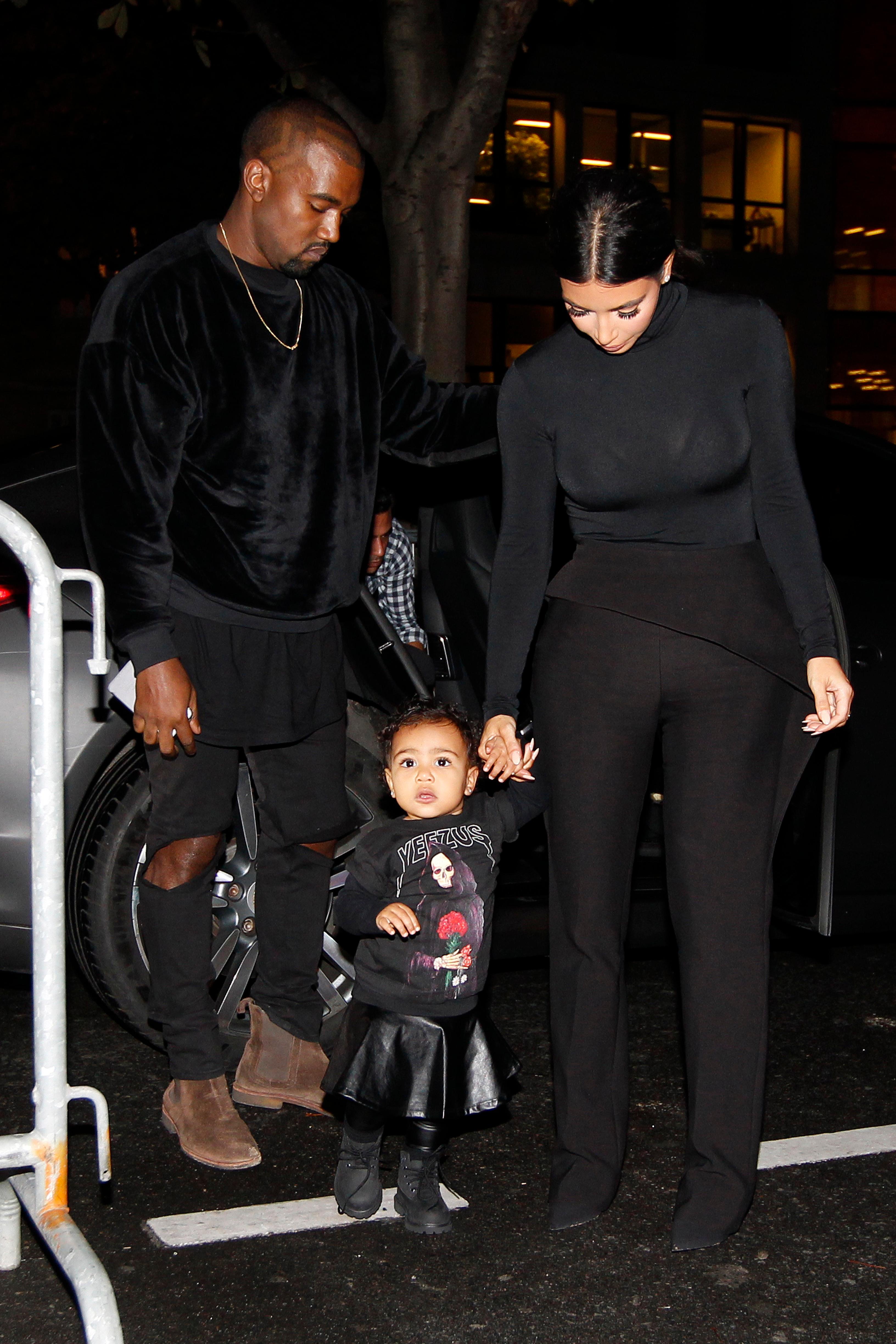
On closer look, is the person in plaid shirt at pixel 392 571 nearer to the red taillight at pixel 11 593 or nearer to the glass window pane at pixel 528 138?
the red taillight at pixel 11 593

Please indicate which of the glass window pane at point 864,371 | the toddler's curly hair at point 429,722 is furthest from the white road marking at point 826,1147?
the glass window pane at point 864,371

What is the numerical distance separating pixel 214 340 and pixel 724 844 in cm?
150

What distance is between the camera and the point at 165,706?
3217 millimetres

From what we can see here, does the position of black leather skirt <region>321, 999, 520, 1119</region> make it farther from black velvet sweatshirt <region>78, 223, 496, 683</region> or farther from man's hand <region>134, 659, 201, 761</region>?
black velvet sweatshirt <region>78, 223, 496, 683</region>

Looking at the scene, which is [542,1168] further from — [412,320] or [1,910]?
[412,320]

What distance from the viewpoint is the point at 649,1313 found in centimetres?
272

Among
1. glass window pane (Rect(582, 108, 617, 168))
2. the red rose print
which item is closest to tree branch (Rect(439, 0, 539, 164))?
the red rose print

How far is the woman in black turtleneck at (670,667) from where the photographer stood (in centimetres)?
290

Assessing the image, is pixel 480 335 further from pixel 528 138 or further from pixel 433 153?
pixel 433 153

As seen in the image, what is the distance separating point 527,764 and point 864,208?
989 inches

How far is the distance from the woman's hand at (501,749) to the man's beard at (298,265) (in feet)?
3.44

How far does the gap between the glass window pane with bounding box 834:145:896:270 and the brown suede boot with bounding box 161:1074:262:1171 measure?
24.6 metres

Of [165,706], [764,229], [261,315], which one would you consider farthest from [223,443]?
[764,229]

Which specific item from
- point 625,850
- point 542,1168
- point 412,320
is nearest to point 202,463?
point 625,850
